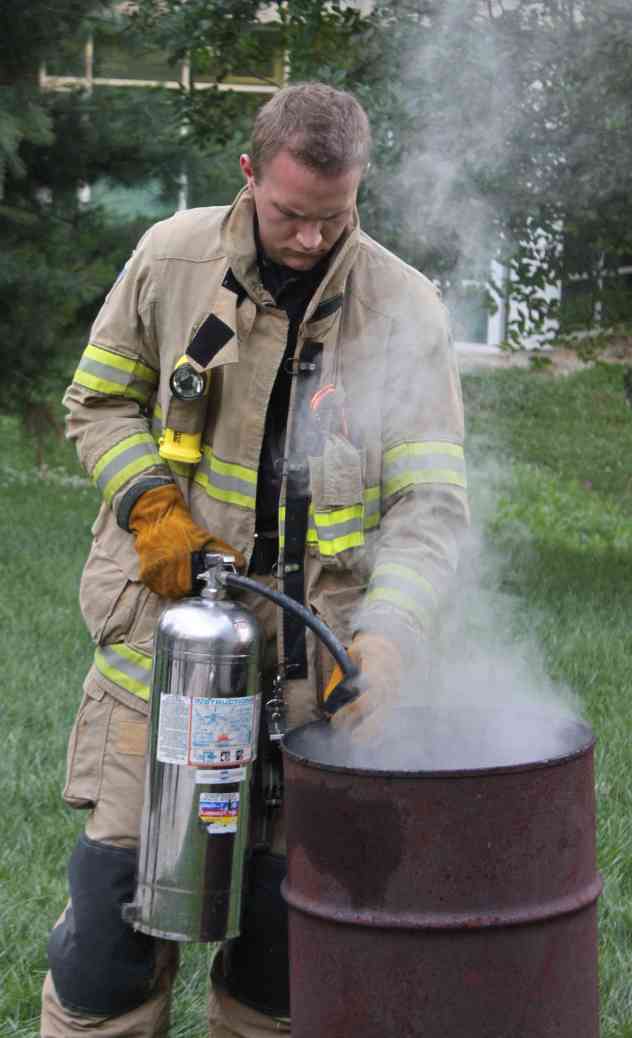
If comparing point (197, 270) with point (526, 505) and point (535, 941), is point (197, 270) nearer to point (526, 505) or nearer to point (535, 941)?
point (535, 941)

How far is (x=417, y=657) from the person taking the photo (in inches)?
111

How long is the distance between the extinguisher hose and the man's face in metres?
0.61

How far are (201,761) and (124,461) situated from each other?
0.64 metres

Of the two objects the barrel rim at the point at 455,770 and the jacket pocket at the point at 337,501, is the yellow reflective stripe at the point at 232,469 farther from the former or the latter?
the barrel rim at the point at 455,770

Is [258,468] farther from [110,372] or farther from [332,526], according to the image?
[110,372]

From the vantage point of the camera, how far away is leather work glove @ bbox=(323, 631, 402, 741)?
2.63 metres

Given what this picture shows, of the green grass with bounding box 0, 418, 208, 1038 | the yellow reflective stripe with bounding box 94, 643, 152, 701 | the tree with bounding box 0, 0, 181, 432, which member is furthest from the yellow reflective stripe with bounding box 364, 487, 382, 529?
the tree with bounding box 0, 0, 181, 432

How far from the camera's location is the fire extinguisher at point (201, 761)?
2689mm

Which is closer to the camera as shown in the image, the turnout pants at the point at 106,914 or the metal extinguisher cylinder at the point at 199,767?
the metal extinguisher cylinder at the point at 199,767

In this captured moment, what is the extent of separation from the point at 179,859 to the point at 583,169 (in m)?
5.01

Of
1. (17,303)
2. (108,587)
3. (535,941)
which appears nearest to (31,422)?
(17,303)

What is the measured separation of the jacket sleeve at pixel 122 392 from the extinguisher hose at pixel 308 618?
0.98 feet

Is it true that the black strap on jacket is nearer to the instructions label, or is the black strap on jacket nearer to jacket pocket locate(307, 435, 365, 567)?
jacket pocket locate(307, 435, 365, 567)

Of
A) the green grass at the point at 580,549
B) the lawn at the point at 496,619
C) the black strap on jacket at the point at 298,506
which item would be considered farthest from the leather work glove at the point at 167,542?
the green grass at the point at 580,549
